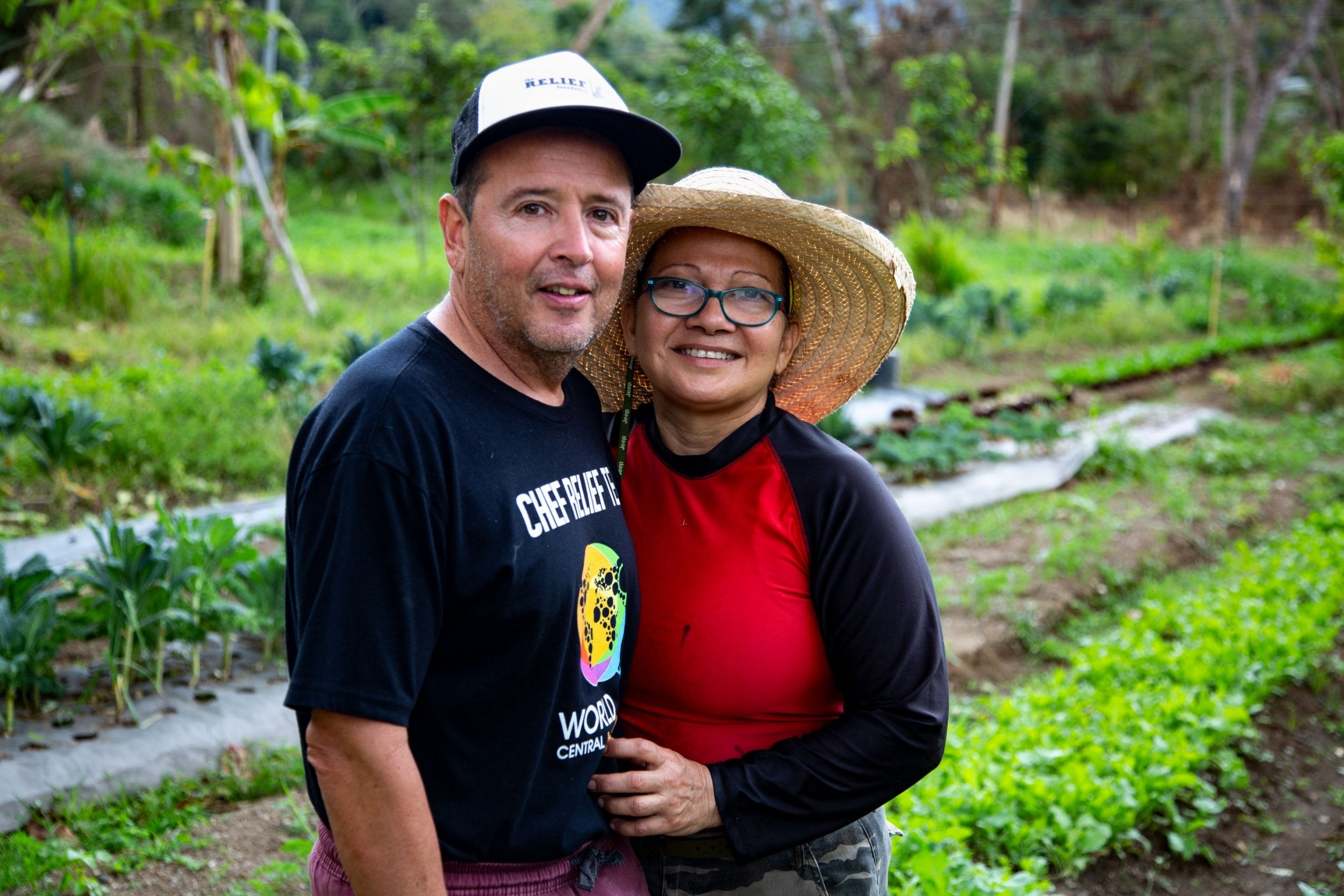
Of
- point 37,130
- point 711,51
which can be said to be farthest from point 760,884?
point 37,130

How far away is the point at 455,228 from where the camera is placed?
175 cm

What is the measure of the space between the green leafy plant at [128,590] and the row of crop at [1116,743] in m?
2.56

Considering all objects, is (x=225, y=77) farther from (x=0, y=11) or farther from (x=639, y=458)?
(x=639, y=458)

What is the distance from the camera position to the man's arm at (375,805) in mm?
1419

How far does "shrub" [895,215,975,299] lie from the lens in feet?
53.4

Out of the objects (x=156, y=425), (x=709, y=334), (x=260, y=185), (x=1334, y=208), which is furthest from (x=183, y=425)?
(x=1334, y=208)

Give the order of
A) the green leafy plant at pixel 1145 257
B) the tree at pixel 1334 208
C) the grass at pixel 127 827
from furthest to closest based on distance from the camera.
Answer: the green leafy plant at pixel 1145 257, the tree at pixel 1334 208, the grass at pixel 127 827

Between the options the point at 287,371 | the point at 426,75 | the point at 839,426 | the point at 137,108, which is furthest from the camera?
the point at 137,108

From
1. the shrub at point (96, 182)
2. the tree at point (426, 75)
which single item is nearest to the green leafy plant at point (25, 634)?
the tree at point (426, 75)

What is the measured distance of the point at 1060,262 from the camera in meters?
24.5

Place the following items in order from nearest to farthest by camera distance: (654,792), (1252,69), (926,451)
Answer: (654,792), (926,451), (1252,69)

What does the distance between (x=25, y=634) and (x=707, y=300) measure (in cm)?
286

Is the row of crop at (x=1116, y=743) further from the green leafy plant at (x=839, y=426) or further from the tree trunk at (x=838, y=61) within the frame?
the tree trunk at (x=838, y=61)

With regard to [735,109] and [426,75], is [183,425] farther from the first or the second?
[735,109]
